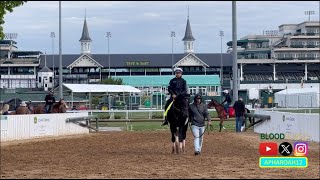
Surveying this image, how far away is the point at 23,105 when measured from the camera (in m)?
29.9

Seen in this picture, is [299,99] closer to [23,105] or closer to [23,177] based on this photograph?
[23,105]

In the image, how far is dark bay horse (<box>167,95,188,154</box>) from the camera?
17.5 m

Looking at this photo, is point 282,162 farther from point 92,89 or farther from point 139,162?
point 92,89

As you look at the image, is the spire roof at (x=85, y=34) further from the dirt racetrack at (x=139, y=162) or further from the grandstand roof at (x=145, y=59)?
the dirt racetrack at (x=139, y=162)

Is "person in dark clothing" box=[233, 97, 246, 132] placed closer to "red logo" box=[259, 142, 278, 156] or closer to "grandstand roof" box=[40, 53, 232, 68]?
"red logo" box=[259, 142, 278, 156]

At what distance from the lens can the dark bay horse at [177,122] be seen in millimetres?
17500

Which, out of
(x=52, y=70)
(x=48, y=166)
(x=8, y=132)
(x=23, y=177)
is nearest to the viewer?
(x=23, y=177)

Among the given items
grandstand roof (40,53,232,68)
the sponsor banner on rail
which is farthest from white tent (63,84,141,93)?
grandstand roof (40,53,232,68)

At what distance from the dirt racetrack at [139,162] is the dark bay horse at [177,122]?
0.34 meters

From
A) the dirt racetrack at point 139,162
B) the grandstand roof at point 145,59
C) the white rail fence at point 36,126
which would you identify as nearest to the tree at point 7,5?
the dirt racetrack at point 139,162

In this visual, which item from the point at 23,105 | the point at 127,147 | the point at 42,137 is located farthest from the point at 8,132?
the point at 127,147

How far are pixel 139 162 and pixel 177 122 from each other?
292 cm

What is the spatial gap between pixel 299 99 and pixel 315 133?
35.7 m

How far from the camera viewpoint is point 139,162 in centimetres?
1508
